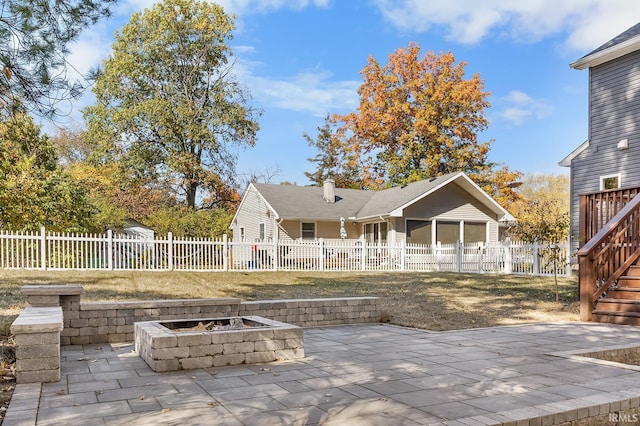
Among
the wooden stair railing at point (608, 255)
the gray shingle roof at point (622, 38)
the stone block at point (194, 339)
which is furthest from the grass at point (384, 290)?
the gray shingle roof at point (622, 38)

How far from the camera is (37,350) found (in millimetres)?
4617

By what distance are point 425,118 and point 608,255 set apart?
23002 millimetres

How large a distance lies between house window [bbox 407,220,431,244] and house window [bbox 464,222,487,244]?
6.71 ft

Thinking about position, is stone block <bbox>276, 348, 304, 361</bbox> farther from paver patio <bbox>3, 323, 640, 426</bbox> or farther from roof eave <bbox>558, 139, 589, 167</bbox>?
roof eave <bbox>558, 139, 589, 167</bbox>

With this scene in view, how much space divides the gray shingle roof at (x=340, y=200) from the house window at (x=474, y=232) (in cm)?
288

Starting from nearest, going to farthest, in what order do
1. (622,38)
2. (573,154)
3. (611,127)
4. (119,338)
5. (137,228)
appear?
(119,338) < (622,38) < (611,127) < (573,154) < (137,228)

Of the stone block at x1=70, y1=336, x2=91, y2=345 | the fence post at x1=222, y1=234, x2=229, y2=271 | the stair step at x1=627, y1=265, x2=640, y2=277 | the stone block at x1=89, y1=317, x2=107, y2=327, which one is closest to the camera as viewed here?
the stone block at x1=70, y1=336, x2=91, y2=345

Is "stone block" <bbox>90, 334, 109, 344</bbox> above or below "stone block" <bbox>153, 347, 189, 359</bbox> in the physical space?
below

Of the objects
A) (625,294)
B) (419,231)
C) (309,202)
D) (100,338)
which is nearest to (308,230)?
(309,202)

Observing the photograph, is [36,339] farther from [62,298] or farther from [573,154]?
[573,154]

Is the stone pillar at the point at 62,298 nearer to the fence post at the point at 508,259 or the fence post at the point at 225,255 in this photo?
the fence post at the point at 225,255

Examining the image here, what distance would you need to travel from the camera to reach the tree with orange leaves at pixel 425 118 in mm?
31500

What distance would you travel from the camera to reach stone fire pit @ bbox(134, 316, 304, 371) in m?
5.12

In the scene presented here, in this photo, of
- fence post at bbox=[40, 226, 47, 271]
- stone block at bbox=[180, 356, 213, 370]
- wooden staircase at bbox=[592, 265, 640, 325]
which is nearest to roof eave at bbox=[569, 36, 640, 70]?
wooden staircase at bbox=[592, 265, 640, 325]
